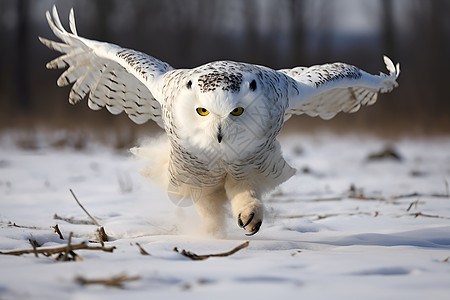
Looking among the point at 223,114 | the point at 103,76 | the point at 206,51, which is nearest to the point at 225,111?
the point at 223,114

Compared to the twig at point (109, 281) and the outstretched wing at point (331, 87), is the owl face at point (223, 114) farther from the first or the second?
the twig at point (109, 281)

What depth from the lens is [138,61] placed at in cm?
321

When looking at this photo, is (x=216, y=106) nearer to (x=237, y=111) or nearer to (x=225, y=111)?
(x=225, y=111)

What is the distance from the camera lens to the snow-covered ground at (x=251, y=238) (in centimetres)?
161

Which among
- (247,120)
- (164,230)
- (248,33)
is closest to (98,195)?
(164,230)

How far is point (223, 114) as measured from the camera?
2.20m

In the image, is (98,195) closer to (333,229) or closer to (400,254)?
(333,229)

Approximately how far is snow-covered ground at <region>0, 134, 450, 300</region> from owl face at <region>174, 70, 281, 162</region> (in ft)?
1.71

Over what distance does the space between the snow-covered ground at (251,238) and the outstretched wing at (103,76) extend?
0.66m

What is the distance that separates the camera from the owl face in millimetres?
2199

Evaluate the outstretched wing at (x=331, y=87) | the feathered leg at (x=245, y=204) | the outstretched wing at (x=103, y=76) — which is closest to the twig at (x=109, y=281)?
the feathered leg at (x=245, y=204)

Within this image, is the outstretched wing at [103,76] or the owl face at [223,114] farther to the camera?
the outstretched wing at [103,76]

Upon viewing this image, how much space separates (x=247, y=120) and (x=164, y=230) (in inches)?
46.6

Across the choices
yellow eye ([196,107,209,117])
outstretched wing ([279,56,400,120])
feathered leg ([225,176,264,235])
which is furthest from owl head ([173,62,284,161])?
outstretched wing ([279,56,400,120])
